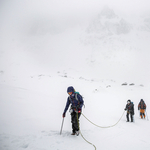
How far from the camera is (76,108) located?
4531mm

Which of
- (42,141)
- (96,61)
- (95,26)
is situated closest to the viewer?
(42,141)

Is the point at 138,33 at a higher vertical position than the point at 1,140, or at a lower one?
higher

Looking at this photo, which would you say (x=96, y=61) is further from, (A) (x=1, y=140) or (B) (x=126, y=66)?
(A) (x=1, y=140)

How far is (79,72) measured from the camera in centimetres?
4944

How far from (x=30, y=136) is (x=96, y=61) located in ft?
182

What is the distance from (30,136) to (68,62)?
54.9m

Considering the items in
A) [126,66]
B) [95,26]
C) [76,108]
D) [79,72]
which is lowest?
[76,108]

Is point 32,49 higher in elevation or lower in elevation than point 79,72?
higher

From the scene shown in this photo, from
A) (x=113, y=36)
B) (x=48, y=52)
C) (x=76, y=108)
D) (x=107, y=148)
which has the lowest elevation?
(x=107, y=148)

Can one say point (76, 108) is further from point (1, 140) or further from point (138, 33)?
point (138, 33)

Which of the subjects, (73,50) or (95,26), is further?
(95,26)

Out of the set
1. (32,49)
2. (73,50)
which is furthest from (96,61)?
(32,49)

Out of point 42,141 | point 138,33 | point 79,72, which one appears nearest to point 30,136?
point 42,141

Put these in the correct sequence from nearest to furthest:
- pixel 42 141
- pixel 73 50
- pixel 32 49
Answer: pixel 42 141 → pixel 73 50 → pixel 32 49
